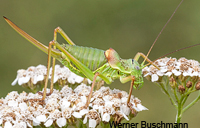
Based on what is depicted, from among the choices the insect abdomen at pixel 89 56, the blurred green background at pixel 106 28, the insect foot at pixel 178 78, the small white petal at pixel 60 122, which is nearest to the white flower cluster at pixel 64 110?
the small white petal at pixel 60 122

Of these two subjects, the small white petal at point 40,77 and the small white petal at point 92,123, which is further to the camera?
the small white petal at point 40,77

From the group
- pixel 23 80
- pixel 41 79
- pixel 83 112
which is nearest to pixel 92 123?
pixel 83 112

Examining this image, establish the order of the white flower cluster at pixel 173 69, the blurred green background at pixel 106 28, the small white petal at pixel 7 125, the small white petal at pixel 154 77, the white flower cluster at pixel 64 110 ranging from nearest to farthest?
the small white petal at pixel 7 125 → the white flower cluster at pixel 64 110 → the white flower cluster at pixel 173 69 → the small white petal at pixel 154 77 → the blurred green background at pixel 106 28

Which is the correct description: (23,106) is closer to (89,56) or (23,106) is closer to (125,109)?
(89,56)

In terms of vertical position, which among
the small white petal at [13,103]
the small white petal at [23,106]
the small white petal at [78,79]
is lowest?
the small white petal at [23,106]

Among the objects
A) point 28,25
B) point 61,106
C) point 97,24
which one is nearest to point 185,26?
point 97,24

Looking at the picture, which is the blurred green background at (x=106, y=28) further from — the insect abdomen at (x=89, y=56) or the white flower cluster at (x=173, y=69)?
the insect abdomen at (x=89, y=56)

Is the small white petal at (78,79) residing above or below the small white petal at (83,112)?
above

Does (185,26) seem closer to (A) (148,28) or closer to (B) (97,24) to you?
(A) (148,28)
